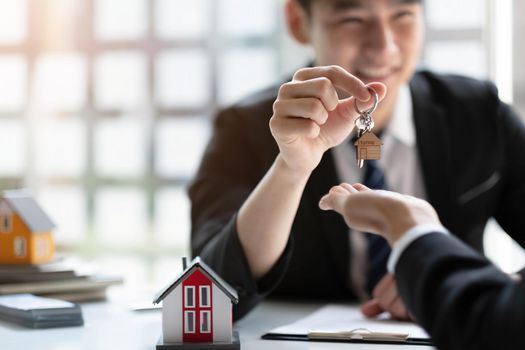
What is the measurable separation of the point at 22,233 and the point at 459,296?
3.67 feet

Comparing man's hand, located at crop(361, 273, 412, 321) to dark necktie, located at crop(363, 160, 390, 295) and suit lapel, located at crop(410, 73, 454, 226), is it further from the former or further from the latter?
suit lapel, located at crop(410, 73, 454, 226)

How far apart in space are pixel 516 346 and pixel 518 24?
6.07 feet

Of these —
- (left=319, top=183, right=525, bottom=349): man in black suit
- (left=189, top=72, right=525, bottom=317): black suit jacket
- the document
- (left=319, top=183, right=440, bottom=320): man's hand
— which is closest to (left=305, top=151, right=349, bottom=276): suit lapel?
(left=189, top=72, right=525, bottom=317): black suit jacket

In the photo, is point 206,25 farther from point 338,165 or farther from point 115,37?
point 338,165

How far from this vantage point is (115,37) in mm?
2803

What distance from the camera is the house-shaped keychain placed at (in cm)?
118

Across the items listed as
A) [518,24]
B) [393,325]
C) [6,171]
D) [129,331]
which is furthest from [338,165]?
[6,171]

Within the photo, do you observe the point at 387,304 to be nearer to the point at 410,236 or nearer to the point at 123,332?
the point at 123,332

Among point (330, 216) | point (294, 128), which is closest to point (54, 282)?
point (330, 216)

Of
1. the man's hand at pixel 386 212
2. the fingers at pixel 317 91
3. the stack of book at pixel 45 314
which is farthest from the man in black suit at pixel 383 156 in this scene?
the man's hand at pixel 386 212

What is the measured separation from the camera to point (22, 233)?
1723 mm

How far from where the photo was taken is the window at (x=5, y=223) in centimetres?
174

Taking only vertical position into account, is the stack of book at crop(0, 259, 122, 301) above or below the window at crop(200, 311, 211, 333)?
below

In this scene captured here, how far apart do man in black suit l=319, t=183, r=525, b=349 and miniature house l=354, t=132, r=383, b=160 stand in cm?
26
